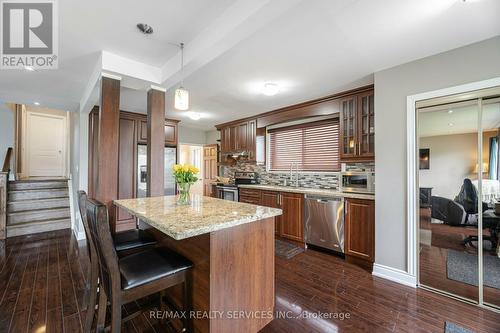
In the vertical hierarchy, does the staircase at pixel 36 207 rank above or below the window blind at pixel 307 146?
below

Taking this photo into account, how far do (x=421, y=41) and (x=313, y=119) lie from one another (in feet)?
7.18

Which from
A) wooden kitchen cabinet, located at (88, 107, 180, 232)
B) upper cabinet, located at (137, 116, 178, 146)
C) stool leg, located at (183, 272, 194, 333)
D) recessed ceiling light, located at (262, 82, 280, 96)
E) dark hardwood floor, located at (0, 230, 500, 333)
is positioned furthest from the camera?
upper cabinet, located at (137, 116, 178, 146)

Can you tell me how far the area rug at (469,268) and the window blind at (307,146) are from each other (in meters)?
1.89

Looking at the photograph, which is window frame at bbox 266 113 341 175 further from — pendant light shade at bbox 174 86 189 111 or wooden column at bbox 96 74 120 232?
wooden column at bbox 96 74 120 232

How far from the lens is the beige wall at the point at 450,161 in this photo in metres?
2.15

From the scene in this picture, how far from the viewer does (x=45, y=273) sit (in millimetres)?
2639

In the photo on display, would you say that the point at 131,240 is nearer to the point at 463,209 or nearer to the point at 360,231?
the point at 360,231

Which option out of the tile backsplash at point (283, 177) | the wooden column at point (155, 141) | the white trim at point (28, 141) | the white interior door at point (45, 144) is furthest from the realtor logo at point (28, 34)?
the white interior door at point (45, 144)

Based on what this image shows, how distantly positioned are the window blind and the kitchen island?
2.63 metres

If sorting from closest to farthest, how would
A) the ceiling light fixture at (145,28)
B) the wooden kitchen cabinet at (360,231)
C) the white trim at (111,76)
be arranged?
1. the ceiling light fixture at (145,28)
2. the white trim at (111,76)
3. the wooden kitchen cabinet at (360,231)

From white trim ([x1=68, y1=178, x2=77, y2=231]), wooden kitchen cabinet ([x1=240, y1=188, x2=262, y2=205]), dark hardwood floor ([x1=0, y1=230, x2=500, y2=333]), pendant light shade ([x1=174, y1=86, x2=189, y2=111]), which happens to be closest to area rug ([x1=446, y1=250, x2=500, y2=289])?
dark hardwood floor ([x1=0, y1=230, x2=500, y2=333])

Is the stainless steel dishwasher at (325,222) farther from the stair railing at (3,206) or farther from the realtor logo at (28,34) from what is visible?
the stair railing at (3,206)

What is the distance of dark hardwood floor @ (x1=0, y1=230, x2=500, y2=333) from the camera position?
176 centimetres

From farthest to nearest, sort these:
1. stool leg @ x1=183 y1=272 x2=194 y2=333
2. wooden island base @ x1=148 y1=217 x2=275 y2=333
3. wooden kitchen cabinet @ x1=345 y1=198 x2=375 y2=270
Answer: wooden kitchen cabinet @ x1=345 y1=198 x2=375 y2=270 → stool leg @ x1=183 y1=272 x2=194 y2=333 → wooden island base @ x1=148 y1=217 x2=275 y2=333
